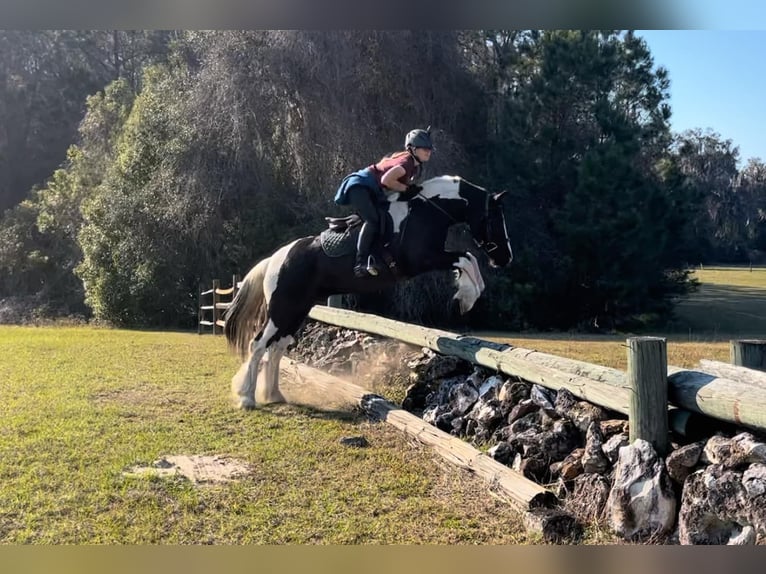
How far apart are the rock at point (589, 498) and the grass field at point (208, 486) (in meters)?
0.09

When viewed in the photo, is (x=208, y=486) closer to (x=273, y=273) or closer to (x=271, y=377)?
(x=271, y=377)

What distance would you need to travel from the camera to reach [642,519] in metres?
2.47

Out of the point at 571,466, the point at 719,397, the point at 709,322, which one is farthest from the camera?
the point at 709,322

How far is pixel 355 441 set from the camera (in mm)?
3865

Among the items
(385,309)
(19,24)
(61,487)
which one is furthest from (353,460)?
(385,309)

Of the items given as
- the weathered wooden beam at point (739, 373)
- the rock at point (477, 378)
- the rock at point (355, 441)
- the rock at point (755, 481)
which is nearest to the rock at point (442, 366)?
the rock at point (477, 378)

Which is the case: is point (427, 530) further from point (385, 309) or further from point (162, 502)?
point (385, 309)

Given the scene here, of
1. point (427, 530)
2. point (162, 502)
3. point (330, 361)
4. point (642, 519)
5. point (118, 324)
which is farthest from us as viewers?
point (118, 324)

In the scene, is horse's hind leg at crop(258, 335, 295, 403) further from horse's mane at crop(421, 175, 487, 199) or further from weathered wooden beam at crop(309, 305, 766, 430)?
horse's mane at crop(421, 175, 487, 199)

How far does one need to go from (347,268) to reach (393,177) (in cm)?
73

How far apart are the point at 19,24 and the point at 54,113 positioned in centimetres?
1420

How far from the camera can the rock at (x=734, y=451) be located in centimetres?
224

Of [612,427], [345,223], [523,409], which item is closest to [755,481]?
[612,427]

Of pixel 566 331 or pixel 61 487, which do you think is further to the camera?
pixel 566 331
